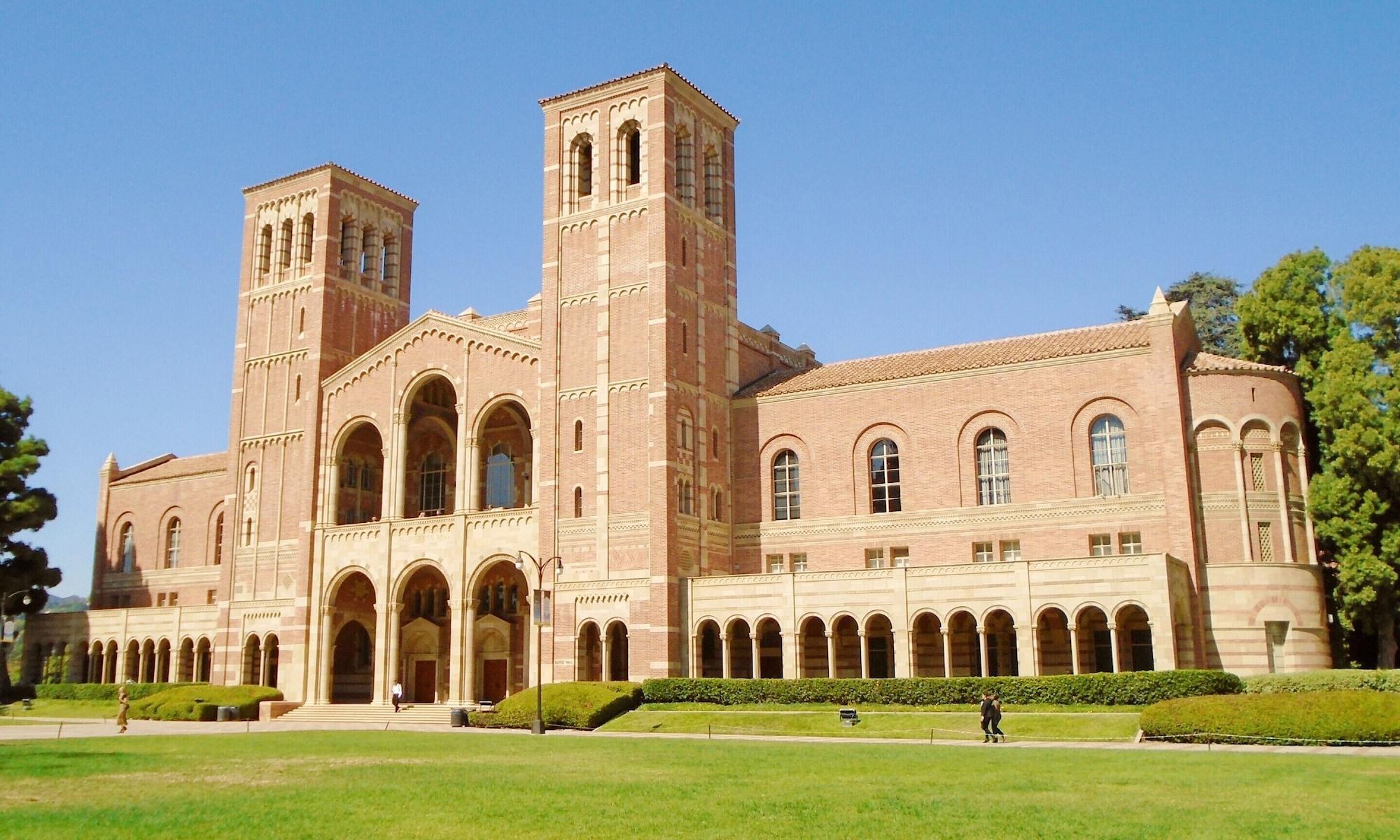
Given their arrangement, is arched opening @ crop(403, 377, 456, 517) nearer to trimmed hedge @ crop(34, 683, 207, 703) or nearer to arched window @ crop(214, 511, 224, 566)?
trimmed hedge @ crop(34, 683, 207, 703)

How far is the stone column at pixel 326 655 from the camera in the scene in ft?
174

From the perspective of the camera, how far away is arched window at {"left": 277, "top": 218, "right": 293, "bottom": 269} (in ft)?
201

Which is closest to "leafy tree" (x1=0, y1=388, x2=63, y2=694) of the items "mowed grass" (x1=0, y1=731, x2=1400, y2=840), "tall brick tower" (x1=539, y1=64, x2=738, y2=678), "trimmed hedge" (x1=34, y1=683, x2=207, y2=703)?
"trimmed hedge" (x1=34, y1=683, x2=207, y2=703)

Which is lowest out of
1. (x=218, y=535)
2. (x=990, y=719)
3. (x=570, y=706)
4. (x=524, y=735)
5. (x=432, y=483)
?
(x=524, y=735)

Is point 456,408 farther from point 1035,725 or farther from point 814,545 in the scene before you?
point 1035,725

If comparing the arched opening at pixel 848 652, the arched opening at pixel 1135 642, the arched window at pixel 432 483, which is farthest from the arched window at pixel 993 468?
the arched window at pixel 432 483

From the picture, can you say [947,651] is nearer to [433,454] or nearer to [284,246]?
[433,454]

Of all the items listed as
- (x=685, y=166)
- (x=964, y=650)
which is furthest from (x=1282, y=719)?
(x=685, y=166)

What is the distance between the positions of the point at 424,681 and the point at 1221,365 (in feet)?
113

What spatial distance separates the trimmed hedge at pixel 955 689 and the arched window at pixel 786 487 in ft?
28.4

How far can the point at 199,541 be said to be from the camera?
6550cm

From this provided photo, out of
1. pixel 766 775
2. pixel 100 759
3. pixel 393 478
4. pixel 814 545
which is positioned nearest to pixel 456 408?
pixel 393 478

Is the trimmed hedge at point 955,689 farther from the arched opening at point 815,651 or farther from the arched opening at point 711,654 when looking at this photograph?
the arched opening at point 711,654

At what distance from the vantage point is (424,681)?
54.1 m
